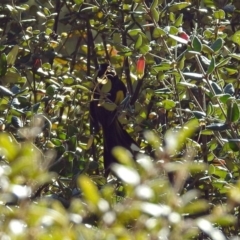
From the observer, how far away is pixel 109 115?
269 cm

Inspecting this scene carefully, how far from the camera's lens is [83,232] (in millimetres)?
954

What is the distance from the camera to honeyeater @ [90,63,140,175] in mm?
2354

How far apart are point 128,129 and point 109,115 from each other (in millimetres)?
92

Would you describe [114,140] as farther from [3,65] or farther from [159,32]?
[159,32]

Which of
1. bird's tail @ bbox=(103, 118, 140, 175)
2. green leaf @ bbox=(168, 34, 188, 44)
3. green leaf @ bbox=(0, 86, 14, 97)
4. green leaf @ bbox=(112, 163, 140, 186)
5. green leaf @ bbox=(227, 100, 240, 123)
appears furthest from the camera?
bird's tail @ bbox=(103, 118, 140, 175)

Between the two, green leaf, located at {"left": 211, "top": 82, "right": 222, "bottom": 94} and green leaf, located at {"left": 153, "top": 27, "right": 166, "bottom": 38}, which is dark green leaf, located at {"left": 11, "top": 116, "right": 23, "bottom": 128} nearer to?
green leaf, located at {"left": 153, "top": 27, "right": 166, "bottom": 38}

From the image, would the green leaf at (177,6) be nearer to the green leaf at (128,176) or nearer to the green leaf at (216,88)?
the green leaf at (216,88)

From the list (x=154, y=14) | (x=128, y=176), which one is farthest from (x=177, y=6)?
(x=128, y=176)

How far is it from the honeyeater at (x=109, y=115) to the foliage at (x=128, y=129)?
46mm

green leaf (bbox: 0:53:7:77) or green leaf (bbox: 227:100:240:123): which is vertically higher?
green leaf (bbox: 227:100:240:123)

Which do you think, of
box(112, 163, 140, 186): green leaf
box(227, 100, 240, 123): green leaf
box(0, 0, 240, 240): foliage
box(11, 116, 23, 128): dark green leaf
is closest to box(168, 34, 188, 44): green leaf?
box(0, 0, 240, 240): foliage

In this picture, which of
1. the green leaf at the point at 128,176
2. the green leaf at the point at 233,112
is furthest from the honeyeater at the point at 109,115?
the green leaf at the point at 128,176

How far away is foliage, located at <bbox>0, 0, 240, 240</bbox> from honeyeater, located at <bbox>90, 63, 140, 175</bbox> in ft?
0.15

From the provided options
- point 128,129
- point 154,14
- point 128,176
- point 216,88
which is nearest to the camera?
point 128,176
